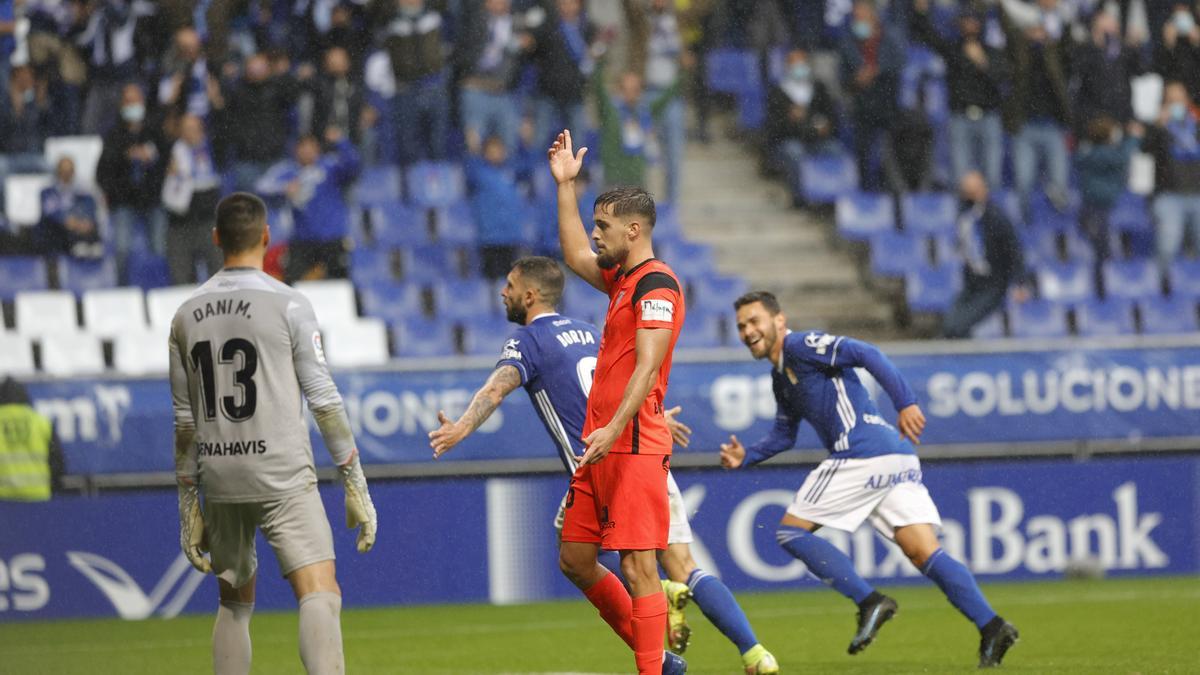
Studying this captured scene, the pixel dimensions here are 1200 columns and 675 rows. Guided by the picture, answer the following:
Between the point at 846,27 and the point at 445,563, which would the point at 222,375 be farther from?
the point at 846,27

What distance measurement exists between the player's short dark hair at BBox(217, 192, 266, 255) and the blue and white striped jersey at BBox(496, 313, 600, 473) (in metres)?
1.83

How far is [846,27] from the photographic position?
19.4 meters

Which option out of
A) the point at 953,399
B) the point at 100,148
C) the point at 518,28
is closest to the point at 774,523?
the point at 953,399

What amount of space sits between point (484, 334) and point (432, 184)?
2041 mm

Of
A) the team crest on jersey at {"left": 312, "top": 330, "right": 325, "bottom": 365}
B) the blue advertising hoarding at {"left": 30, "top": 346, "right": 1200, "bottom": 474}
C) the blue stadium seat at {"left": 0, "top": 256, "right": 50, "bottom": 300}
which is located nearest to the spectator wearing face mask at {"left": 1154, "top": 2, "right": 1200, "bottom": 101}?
the blue advertising hoarding at {"left": 30, "top": 346, "right": 1200, "bottom": 474}

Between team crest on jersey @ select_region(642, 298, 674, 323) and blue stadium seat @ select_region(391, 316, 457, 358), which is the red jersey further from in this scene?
blue stadium seat @ select_region(391, 316, 457, 358)

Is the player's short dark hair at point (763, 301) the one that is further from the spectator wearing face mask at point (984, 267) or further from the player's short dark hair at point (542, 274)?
the spectator wearing face mask at point (984, 267)

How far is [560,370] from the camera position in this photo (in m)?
8.00

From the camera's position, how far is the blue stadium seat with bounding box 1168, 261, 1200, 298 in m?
17.8

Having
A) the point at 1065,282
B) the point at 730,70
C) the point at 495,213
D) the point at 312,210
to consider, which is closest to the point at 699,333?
the point at 495,213

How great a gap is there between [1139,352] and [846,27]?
6.41 meters

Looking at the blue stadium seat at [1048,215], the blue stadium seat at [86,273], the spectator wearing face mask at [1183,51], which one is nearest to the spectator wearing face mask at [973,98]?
the blue stadium seat at [1048,215]

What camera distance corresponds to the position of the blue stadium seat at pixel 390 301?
16.6 meters

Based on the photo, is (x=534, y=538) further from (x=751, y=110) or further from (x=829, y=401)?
(x=751, y=110)
